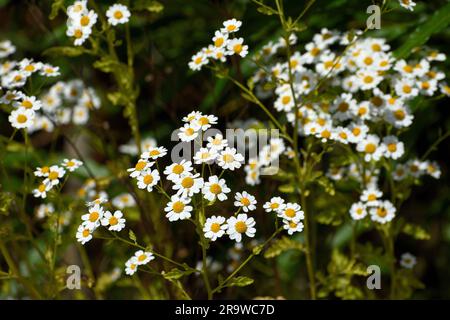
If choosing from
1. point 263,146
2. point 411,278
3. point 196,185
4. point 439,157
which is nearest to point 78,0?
point 263,146

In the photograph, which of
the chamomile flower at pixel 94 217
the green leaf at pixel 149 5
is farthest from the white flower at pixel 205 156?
the green leaf at pixel 149 5

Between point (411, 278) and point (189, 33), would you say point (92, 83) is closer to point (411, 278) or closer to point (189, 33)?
point (189, 33)

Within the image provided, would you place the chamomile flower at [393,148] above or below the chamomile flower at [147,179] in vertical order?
above

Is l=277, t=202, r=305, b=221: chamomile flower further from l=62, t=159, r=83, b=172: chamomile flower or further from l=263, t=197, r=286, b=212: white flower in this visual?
l=62, t=159, r=83, b=172: chamomile flower

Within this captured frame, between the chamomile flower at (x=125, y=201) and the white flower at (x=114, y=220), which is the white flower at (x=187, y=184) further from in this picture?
the chamomile flower at (x=125, y=201)

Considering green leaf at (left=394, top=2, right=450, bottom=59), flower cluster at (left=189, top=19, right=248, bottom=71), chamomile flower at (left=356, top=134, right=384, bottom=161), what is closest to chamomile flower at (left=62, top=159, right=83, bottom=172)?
flower cluster at (left=189, top=19, right=248, bottom=71)
